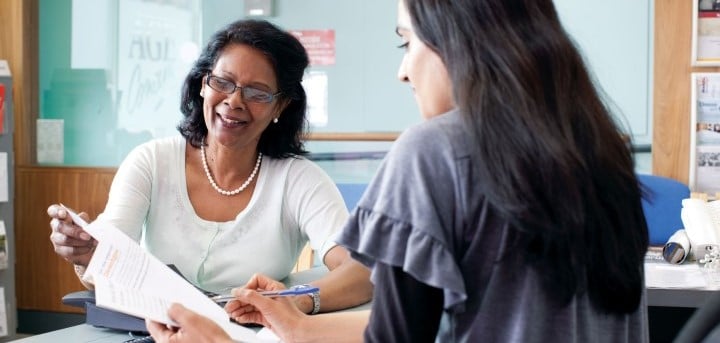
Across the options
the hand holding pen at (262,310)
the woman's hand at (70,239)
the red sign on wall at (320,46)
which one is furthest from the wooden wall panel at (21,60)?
the hand holding pen at (262,310)

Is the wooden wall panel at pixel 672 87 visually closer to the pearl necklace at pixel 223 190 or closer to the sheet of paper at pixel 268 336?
the pearl necklace at pixel 223 190

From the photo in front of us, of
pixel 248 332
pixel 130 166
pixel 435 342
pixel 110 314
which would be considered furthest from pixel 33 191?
pixel 435 342

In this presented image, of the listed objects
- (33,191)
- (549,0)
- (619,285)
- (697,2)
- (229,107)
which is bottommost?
(33,191)

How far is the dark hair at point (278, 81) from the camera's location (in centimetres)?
215

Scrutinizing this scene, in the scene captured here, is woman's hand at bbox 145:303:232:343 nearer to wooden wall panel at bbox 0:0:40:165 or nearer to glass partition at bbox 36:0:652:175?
glass partition at bbox 36:0:652:175

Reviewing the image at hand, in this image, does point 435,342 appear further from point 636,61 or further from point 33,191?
point 33,191

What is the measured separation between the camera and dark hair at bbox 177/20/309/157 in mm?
2154

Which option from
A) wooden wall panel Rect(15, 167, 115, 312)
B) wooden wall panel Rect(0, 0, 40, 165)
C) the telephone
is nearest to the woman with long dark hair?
the telephone

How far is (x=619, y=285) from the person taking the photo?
37.4 inches

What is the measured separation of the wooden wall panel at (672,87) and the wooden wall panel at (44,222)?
2589 mm

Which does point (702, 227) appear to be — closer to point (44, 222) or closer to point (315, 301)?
point (315, 301)

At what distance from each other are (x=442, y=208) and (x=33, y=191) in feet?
13.4

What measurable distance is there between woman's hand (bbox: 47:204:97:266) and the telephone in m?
1.64

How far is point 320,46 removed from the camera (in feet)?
14.8
